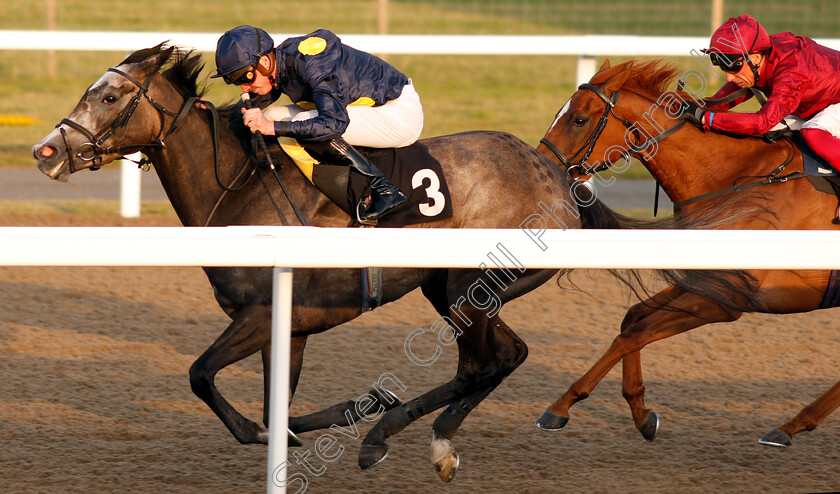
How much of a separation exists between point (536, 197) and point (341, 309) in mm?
853

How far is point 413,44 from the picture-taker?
7609 mm

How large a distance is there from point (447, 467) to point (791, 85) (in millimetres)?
1994

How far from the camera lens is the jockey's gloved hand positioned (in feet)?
14.1

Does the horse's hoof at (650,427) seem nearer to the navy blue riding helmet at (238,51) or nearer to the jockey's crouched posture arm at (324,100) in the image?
the jockey's crouched posture arm at (324,100)

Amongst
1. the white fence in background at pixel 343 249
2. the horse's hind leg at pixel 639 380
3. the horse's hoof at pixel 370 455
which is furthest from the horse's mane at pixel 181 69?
the horse's hind leg at pixel 639 380

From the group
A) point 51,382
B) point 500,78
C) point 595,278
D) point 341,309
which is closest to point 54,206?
point 51,382

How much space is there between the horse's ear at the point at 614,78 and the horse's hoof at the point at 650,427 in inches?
54.1

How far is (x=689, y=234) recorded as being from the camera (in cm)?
244

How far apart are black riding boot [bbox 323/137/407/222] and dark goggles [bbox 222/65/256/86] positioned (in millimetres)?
366

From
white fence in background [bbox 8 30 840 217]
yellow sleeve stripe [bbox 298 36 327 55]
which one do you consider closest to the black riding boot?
yellow sleeve stripe [bbox 298 36 327 55]

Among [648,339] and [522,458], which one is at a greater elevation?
[648,339]

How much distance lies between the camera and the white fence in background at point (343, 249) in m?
2.22

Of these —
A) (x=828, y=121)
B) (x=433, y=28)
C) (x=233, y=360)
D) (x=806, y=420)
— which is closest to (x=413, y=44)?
(x=828, y=121)

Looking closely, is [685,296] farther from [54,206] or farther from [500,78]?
[500,78]
